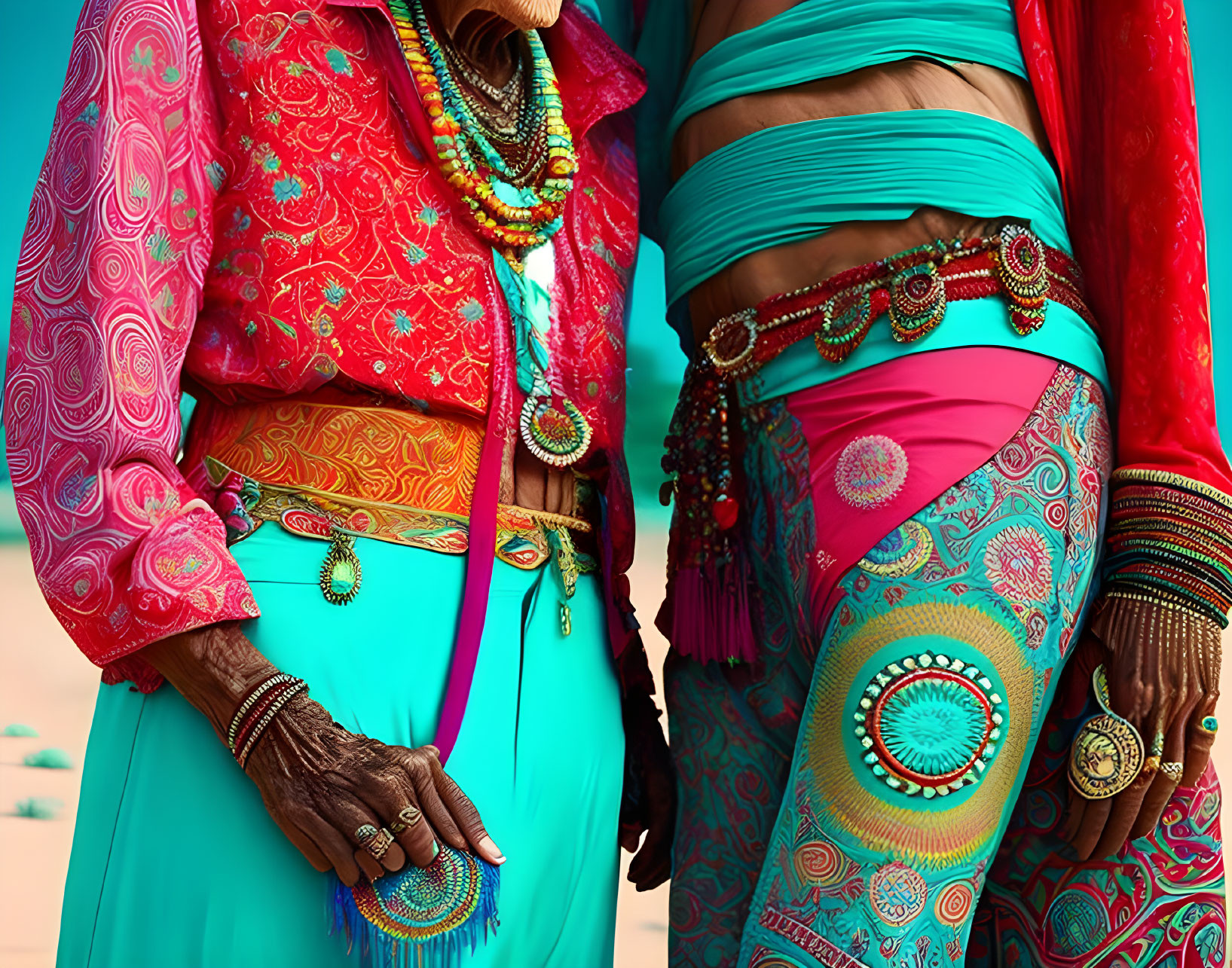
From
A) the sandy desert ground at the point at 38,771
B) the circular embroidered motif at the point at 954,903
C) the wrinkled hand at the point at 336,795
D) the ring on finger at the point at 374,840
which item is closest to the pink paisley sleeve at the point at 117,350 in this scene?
the wrinkled hand at the point at 336,795

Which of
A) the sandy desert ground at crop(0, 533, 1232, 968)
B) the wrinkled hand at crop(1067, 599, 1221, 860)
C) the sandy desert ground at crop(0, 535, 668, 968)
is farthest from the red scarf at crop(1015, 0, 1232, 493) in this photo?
the sandy desert ground at crop(0, 533, 1232, 968)

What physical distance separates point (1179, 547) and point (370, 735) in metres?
0.85

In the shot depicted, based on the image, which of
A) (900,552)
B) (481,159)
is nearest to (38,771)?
(481,159)

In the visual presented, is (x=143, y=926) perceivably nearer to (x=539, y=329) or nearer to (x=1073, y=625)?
(x=539, y=329)

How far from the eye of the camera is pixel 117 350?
1.24 m

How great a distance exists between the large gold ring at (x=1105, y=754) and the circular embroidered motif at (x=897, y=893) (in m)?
0.22

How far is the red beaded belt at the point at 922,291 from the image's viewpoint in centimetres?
137

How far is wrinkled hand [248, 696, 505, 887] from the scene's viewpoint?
1.21 meters

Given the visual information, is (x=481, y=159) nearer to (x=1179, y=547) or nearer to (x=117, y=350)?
(x=117, y=350)

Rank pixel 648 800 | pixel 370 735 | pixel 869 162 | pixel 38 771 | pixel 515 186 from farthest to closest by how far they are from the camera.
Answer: pixel 38 771 → pixel 648 800 → pixel 515 186 → pixel 869 162 → pixel 370 735

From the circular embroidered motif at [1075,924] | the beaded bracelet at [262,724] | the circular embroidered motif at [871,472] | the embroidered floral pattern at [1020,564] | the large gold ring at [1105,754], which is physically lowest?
the circular embroidered motif at [1075,924]

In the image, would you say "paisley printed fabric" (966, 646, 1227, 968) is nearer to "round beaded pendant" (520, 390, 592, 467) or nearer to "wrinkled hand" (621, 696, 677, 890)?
"wrinkled hand" (621, 696, 677, 890)

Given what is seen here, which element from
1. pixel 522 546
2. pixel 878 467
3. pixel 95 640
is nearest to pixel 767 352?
pixel 878 467

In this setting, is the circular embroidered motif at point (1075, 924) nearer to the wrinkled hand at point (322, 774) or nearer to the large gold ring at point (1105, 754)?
the large gold ring at point (1105, 754)
